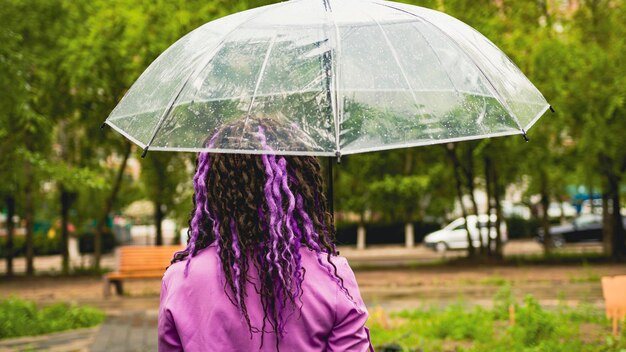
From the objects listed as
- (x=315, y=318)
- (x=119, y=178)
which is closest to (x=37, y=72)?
(x=119, y=178)

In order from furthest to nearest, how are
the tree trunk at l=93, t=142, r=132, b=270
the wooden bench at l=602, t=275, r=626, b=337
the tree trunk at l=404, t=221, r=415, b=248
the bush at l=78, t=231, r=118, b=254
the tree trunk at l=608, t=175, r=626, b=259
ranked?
the tree trunk at l=404, t=221, r=415, b=248 → the bush at l=78, t=231, r=118, b=254 → the tree trunk at l=608, t=175, r=626, b=259 → the tree trunk at l=93, t=142, r=132, b=270 → the wooden bench at l=602, t=275, r=626, b=337

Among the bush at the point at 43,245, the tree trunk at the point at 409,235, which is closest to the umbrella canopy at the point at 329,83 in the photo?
the bush at the point at 43,245

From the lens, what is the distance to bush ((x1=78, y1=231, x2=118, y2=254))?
41875 millimetres

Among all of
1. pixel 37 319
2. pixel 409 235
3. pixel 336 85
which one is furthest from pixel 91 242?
pixel 336 85

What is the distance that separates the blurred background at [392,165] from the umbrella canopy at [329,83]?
137 inches

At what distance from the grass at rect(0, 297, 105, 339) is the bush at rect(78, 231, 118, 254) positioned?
97.1ft

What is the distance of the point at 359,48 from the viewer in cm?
336

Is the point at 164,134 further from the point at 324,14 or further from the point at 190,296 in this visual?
the point at 190,296

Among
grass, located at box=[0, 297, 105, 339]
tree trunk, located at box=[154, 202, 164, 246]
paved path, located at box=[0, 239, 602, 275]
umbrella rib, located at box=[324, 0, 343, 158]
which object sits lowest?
paved path, located at box=[0, 239, 602, 275]

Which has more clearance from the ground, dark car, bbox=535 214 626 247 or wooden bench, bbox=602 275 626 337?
wooden bench, bbox=602 275 626 337

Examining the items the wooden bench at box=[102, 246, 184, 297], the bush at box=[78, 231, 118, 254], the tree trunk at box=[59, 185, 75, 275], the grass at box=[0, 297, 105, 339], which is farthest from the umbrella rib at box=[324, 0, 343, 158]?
the bush at box=[78, 231, 118, 254]

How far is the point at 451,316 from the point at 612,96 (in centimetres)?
1227

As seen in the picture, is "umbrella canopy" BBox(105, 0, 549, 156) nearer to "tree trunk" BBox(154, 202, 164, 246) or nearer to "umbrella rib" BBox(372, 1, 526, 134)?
"umbrella rib" BBox(372, 1, 526, 134)

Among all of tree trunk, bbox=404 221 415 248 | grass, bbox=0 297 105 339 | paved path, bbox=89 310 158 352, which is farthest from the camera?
tree trunk, bbox=404 221 415 248
